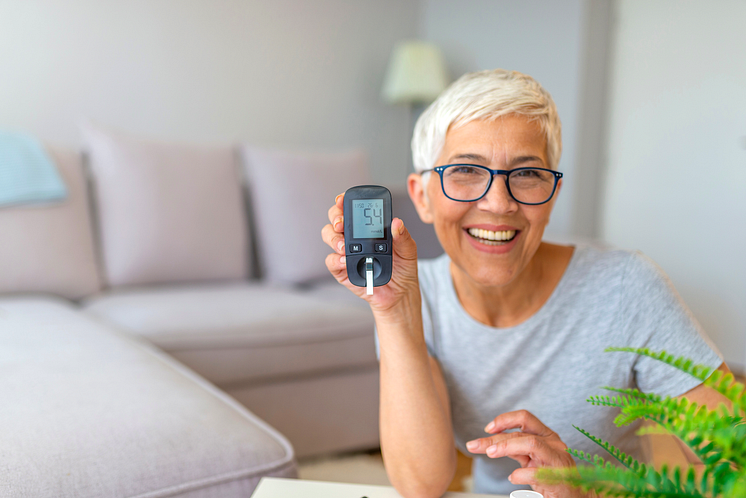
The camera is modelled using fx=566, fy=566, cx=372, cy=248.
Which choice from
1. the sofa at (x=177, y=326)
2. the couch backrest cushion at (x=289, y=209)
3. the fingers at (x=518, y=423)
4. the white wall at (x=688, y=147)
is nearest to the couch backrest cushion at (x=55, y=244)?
the sofa at (x=177, y=326)

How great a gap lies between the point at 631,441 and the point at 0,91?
7.68 feet

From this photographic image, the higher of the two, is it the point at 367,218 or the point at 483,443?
the point at 367,218

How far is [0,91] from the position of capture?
210 cm

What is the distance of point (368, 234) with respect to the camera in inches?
22.4

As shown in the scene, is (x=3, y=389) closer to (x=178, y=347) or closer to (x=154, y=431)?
(x=154, y=431)

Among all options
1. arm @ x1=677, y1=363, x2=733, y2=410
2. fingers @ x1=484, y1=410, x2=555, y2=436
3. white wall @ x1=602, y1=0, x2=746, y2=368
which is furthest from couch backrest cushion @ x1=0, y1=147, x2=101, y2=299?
white wall @ x1=602, y1=0, x2=746, y2=368

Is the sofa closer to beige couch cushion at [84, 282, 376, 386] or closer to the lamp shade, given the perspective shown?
beige couch cushion at [84, 282, 376, 386]

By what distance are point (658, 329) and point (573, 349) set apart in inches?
4.5

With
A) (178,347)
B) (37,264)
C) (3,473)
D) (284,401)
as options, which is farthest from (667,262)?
(3,473)

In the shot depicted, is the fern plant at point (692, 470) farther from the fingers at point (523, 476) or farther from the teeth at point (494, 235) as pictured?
the teeth at point (494, 235)

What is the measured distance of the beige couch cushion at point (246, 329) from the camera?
1.43m

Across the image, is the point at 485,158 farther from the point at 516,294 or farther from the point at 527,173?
the point at 516,294

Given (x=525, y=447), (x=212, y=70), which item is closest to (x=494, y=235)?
(x=525, y=447)

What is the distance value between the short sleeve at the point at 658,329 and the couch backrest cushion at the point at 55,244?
158 centimetres
